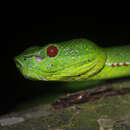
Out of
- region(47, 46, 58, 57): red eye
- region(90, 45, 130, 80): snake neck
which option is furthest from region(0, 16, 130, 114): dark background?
region(47, 46, 58, 57): red eye

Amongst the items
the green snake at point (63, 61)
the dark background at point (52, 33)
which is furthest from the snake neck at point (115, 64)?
the dark background at point (52, 33)

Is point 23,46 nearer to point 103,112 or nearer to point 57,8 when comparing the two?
point 57,8

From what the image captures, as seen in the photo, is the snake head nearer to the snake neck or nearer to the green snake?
the green snake

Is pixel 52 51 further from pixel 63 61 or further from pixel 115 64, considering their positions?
pixel 115 64

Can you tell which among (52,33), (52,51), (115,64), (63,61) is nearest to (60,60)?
(63,61)

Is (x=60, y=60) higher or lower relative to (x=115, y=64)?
higher

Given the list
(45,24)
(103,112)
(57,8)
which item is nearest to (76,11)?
(57,8)
